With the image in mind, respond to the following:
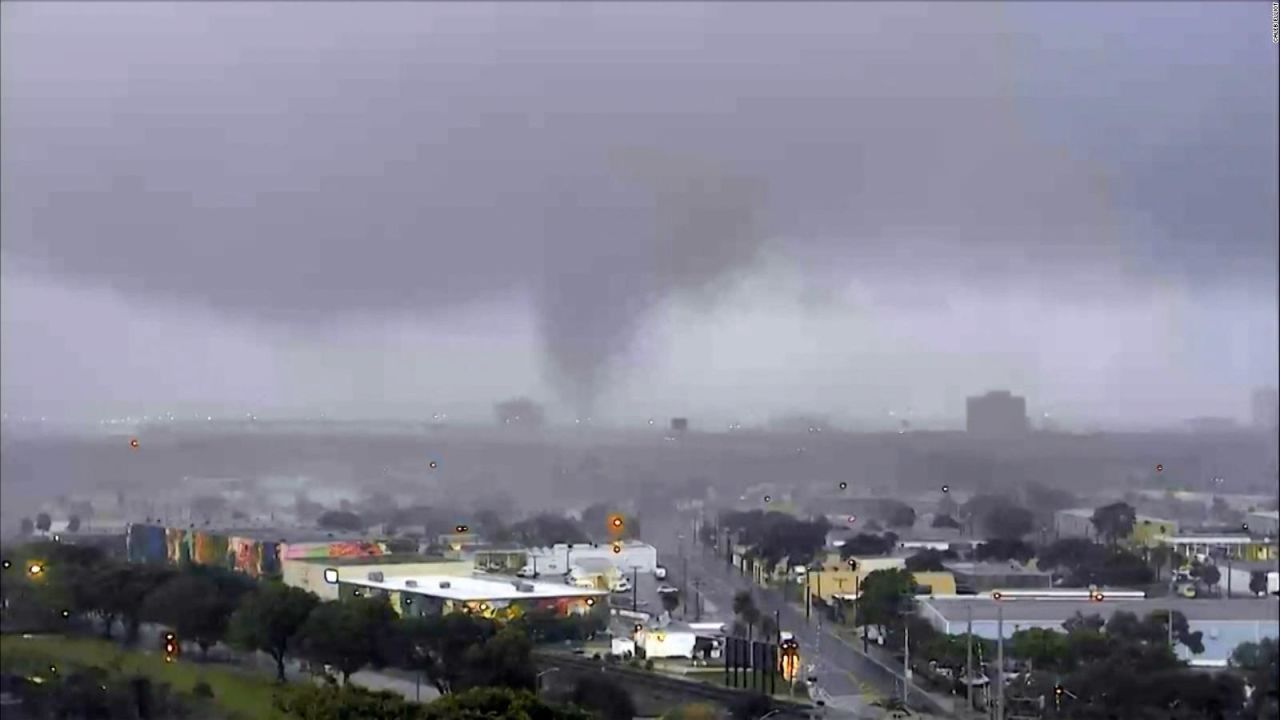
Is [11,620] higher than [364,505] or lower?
lower

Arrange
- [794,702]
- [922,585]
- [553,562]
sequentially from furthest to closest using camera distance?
1. [553,562]
2. [922,585]
3. [794,702]

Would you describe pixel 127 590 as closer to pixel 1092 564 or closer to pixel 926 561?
pixel 926 561

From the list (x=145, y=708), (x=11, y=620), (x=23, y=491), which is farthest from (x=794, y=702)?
(x=23, y=491)

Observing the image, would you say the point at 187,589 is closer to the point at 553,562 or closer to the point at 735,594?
the point at 553,562

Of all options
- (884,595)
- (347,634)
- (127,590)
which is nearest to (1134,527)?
(884,595)

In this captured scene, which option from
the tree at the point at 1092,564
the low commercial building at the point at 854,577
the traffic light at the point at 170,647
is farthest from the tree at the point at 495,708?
the tree at the point at 1092,564

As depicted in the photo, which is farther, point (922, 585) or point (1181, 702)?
point (922, 585)
